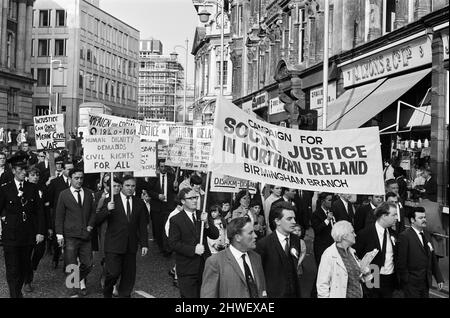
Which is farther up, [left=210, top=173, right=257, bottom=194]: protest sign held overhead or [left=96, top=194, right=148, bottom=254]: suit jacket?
[left=210, top=173, right=257, bottom=194]: protest sign held overhead

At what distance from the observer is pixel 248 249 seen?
5.86 m

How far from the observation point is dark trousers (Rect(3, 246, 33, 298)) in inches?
333

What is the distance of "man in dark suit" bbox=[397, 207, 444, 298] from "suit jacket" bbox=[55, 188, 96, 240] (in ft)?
14.6

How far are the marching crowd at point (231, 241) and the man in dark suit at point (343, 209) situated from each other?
0.05ft

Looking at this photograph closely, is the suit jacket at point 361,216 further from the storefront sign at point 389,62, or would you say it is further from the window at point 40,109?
the window at point 40,109

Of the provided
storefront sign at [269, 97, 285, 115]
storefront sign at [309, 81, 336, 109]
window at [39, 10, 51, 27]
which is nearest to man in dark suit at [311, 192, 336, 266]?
storefront sign at [309, 81, 336, 109]

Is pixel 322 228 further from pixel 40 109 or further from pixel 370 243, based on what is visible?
pixel 40 109

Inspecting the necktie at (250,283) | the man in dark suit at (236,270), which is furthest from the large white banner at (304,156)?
the necktie at (250,283)

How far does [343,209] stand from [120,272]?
3.49 metres

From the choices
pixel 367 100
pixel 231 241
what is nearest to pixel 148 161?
pixel 231 241

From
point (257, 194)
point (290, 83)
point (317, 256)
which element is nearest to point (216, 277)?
point (317, 256)

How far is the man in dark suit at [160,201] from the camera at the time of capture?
1330 cm

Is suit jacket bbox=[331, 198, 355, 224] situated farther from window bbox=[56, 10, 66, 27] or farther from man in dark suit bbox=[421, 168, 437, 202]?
window bbox=[56, 10, 66, 27]

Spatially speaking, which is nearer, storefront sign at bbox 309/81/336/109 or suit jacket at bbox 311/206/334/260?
suit jacket at bbox 311/206/334/260
